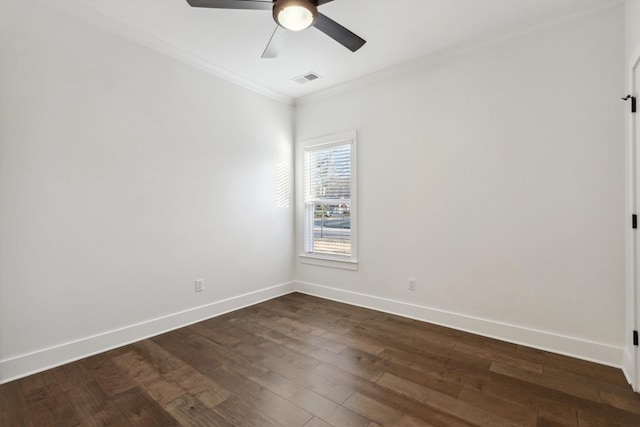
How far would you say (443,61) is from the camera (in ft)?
10.4

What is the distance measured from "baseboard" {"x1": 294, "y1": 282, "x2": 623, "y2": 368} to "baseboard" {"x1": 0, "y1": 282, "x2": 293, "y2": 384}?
1.47 metres

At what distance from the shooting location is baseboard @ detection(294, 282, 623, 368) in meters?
2.38

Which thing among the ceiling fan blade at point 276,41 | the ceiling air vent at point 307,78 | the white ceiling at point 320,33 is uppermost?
the white ceiling at point 320,33

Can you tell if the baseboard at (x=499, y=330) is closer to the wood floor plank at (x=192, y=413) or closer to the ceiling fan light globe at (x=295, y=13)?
the wood floor plank at (x=192, y=413)

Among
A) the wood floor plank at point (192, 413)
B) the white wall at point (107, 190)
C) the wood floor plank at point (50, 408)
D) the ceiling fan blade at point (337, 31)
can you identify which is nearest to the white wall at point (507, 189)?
the ceiling fan blade at point (337, 31)

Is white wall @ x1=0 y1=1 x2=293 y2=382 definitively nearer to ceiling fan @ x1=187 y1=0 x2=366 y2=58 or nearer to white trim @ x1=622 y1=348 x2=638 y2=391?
ceiling fan @ x1=187 y1=0 x2=366 y2=58

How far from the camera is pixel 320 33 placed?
9.18 ft

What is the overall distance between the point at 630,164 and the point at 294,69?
3.15 meters

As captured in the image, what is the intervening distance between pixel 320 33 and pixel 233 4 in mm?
1009

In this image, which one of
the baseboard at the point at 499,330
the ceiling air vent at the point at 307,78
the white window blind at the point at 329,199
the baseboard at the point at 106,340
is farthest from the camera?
the white window blind at the point at 329,199

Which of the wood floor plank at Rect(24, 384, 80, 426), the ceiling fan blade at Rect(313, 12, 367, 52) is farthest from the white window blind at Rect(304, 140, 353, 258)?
the wood floor plank at Rect(24, 384, 80, 426)

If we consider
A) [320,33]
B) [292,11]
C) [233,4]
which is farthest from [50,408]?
[320,33]

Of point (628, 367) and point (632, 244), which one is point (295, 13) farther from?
point (628, 367)

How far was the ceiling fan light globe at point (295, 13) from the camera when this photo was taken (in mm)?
1921
